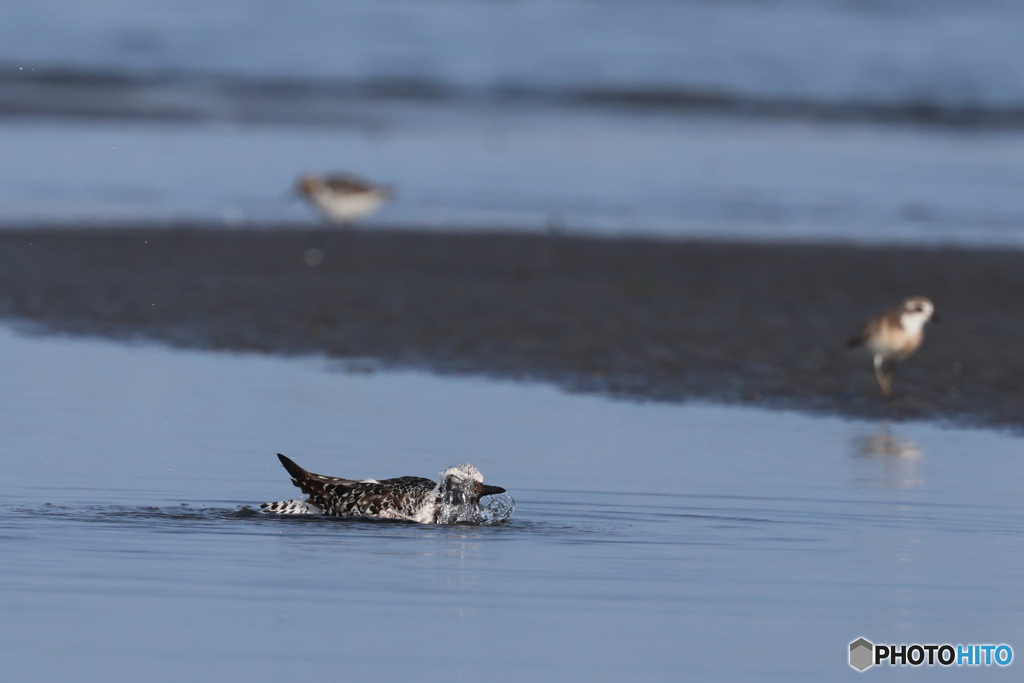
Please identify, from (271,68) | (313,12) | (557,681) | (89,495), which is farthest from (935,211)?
(313,12)

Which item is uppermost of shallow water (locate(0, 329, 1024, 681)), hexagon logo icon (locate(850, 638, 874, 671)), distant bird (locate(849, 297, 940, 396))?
distant bird (locate(849, 297, 940, 396))

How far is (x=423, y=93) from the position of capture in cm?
3466

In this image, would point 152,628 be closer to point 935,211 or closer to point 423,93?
point 935,211

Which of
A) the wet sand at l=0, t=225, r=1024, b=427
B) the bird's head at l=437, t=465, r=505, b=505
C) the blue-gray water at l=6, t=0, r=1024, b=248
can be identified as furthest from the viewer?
the blue-gray water at l=6, t=0, r=1024, b=248

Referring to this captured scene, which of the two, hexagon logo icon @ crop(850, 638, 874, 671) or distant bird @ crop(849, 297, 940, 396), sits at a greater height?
distant bird @ crop(849, 297, 940, 396)

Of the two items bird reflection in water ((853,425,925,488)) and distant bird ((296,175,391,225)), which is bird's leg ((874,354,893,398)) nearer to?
bird reflection in water ((853,425,925,488))

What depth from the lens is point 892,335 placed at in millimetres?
12250

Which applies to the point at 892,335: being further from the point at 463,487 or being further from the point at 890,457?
the point at 463,487

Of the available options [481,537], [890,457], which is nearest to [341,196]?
[890,457]

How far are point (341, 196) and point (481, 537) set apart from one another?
11111mm

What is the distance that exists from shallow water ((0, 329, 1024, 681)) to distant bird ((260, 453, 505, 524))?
109 millimetres

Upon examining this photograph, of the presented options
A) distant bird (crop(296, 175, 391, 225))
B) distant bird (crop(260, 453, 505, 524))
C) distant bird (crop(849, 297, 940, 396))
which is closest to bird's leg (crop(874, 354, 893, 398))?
distant bird (crop(849, 297, 940, 396))

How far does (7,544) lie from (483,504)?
2091 millimetres

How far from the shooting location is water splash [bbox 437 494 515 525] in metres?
8.16
